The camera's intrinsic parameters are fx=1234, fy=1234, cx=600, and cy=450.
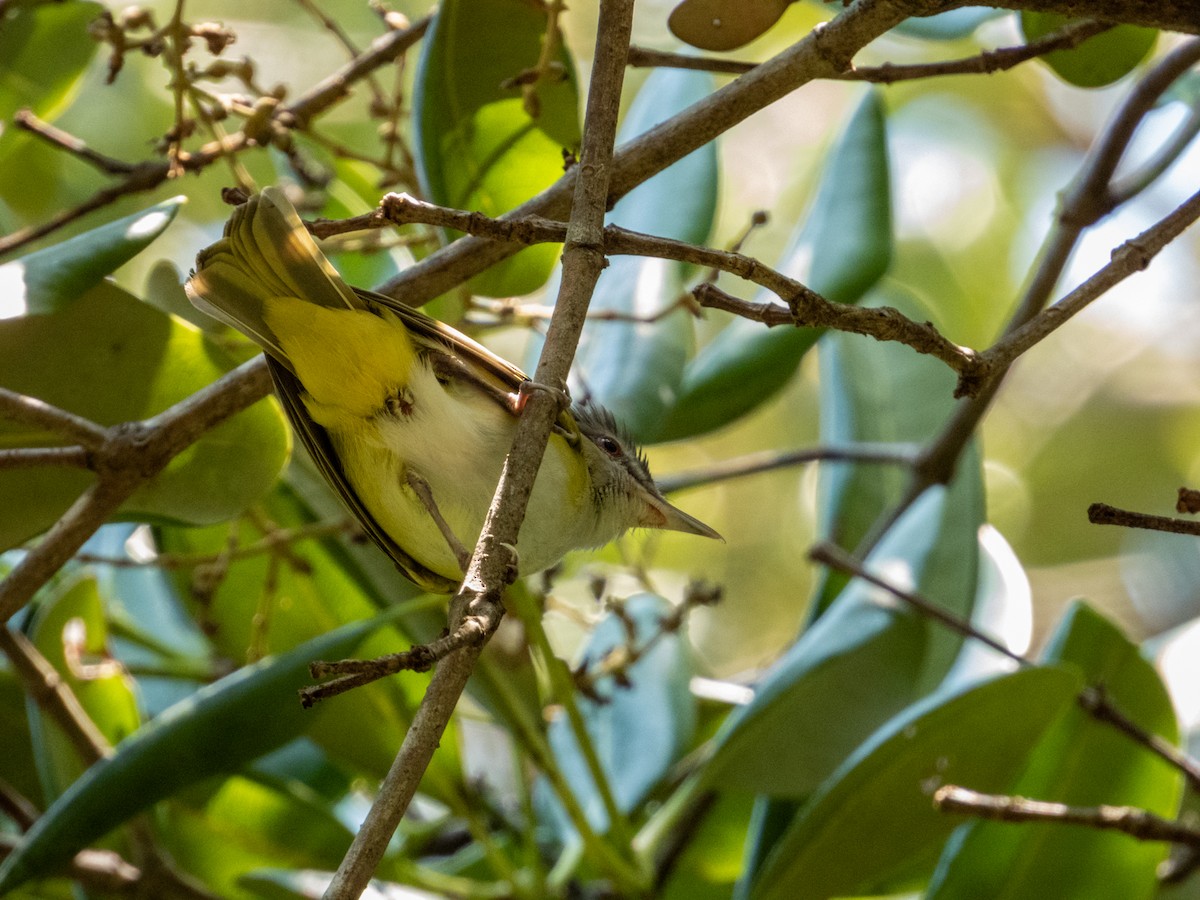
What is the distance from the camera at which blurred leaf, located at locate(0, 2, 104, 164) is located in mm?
2701

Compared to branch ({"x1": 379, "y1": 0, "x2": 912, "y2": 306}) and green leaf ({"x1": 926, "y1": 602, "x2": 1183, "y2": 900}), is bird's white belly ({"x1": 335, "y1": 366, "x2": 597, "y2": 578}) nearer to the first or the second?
branch ({"x1": 379, "y1": 0, "x2": 912, "y2": 306})

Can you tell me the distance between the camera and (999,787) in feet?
7.51

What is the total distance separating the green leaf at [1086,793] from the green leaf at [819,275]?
0.87 meters

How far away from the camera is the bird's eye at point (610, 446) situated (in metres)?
2.57

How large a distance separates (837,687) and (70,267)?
161cm

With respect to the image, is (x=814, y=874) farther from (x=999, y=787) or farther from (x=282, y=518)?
(x=282, y=518)

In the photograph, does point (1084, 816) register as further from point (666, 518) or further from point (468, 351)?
point (468, 351)

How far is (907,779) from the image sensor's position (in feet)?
7.20

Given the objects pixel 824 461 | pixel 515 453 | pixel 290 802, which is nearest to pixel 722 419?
pixel 824 461

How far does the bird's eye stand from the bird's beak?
0.36 feet

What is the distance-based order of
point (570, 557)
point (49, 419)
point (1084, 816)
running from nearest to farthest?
point (49, 419), point (1084, 816), point (570, 557)

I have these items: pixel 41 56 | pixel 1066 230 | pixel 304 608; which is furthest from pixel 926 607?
pixel 41 56

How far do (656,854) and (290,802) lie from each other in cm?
82

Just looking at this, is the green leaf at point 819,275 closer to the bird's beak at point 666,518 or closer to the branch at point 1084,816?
the bird's beak at point 666,518
